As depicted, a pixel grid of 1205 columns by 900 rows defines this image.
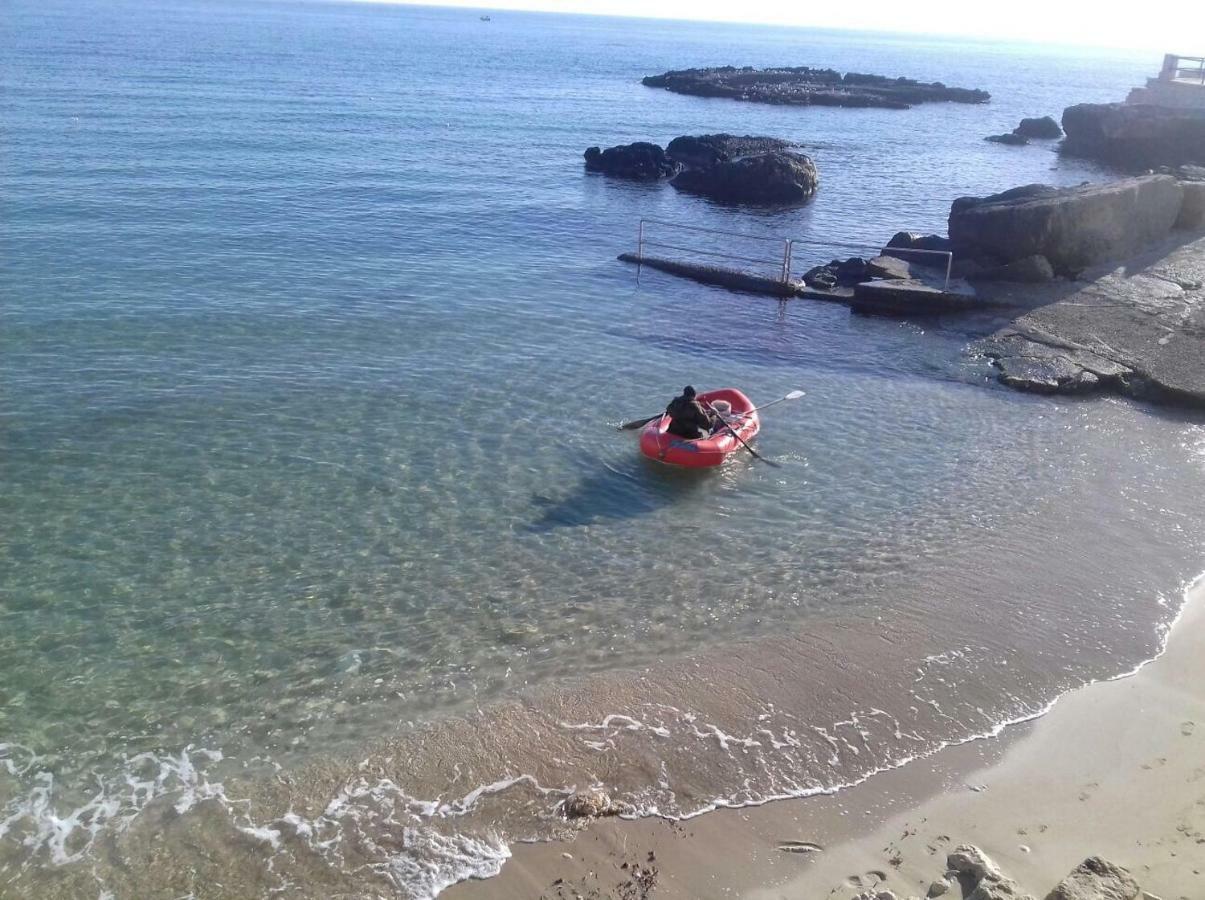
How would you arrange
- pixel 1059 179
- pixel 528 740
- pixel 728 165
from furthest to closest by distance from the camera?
pixel 1059 179 < pixel 728 165 < pixel 528 740

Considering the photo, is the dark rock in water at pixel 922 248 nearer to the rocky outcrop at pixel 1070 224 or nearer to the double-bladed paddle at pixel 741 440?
the rocky outcrop at pixel 1070 224

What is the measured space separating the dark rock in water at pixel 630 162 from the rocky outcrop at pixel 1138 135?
84.6 ft

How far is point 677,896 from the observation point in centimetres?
768

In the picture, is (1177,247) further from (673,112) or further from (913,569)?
(673,112)

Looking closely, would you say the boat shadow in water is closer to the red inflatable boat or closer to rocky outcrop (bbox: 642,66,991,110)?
the red inflatable boat

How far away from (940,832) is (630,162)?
39446mm

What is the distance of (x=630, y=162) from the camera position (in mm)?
44250

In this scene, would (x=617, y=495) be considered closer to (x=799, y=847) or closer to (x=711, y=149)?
(x=799, y=847)

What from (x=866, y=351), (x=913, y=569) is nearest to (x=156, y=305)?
(x=866, y=351)

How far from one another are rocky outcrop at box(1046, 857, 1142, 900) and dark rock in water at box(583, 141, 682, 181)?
130 feet

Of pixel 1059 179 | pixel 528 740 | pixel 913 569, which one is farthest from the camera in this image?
pixel 1059 179

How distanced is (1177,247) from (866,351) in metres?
11.8

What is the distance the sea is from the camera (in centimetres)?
898

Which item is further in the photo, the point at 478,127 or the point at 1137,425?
the point at 478,127
